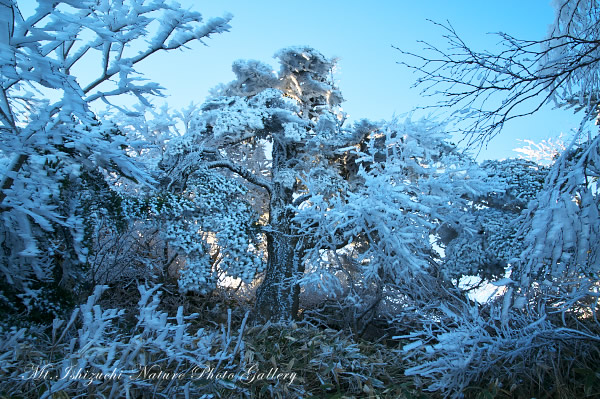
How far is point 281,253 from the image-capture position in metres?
5.32

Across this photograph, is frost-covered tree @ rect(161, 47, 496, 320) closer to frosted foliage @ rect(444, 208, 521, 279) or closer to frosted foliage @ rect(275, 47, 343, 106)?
frosted foliage @ rect(275, 47, 343, 106)

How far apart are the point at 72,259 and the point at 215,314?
2997mm

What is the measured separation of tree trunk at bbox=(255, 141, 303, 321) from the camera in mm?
5031

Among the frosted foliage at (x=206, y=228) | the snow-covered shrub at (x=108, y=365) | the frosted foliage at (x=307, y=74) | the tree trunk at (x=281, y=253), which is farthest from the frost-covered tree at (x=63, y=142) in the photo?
the frosted foliage at (x=307, y=74)

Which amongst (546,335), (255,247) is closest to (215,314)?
(255,247)

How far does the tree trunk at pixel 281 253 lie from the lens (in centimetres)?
503

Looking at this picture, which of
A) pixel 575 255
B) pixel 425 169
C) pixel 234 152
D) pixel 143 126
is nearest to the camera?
pixel 575 255

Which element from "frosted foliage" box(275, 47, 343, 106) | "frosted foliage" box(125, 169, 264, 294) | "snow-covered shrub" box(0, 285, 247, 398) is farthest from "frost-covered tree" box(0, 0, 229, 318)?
Answer: "frosted foliage" box(275, 47, 343, 106)

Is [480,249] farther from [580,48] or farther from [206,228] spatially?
[206,228]

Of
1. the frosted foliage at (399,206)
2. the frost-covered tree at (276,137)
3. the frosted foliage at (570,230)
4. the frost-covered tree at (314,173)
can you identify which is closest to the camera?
the frosted foliage at (570,230)

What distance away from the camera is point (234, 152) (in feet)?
21.5

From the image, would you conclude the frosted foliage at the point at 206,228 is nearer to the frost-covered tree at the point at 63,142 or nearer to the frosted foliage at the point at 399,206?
the frosted foliage at the point at 399,206

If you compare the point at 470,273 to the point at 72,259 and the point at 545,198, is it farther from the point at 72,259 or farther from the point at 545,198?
the point at 72,259

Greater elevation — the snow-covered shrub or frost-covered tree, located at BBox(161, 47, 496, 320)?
frost-covered tree, located at BBox(161, 47, 496, 320)
